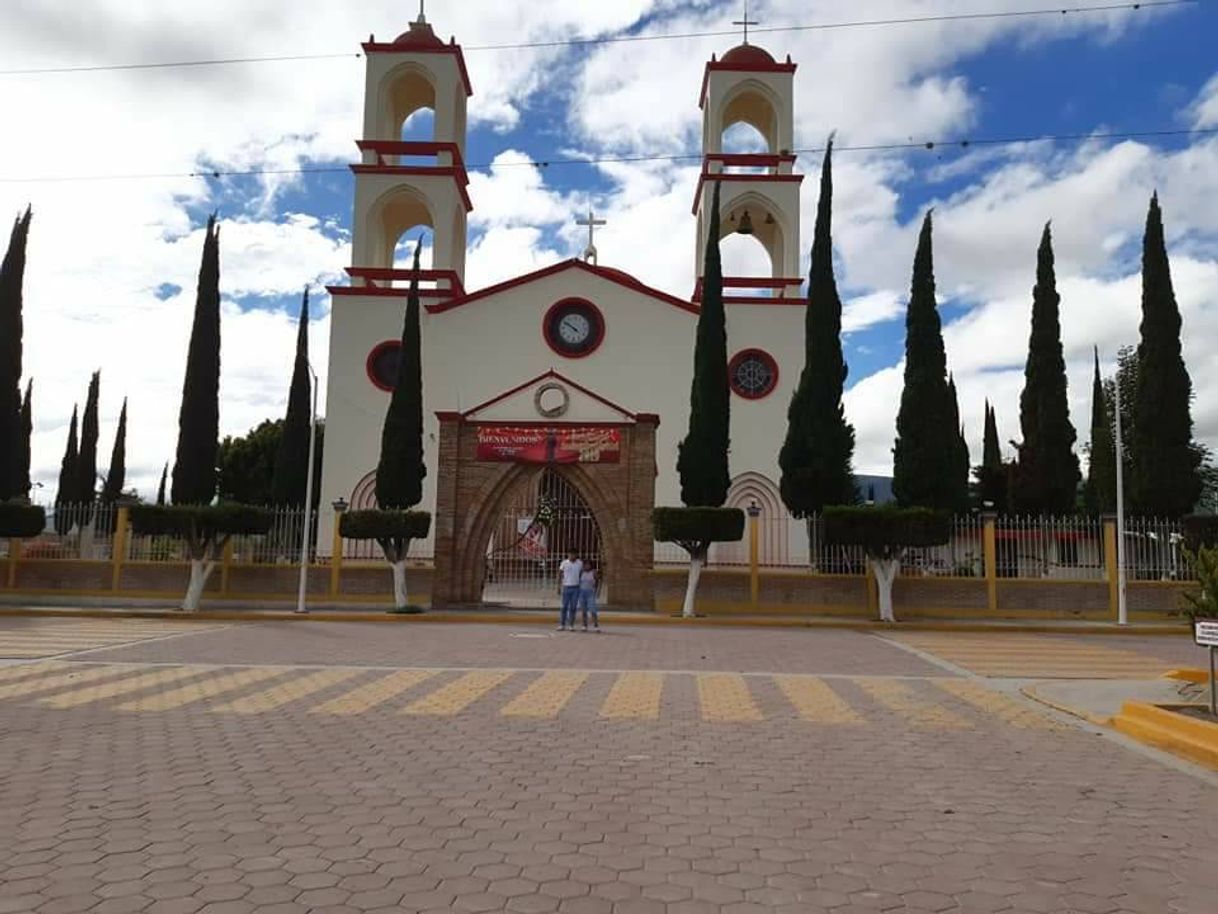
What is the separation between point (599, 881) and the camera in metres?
4.55

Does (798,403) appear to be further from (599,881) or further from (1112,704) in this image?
(599,881)

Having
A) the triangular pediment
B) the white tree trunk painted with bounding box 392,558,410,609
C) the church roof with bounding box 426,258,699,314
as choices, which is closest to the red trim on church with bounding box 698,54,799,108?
the church roof with bounding box 426,258,699,314

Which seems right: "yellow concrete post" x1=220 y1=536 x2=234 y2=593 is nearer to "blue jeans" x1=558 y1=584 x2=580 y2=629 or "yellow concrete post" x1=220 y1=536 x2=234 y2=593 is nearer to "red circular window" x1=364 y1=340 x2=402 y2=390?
"red circular window" x1=364 y1=340 x2=402 y2=390

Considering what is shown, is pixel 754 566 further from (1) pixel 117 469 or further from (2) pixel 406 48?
(1) pixel 117 469

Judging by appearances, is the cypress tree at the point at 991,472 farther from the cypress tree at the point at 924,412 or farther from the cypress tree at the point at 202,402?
the cypress tree at the point at 202,402

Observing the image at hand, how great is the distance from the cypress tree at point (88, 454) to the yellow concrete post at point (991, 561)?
3895 cm

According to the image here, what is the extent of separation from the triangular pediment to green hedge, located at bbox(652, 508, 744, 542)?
3810 millimetres

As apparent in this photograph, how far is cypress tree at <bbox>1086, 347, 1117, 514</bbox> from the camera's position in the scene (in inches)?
1393

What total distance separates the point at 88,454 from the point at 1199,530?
43.7 m

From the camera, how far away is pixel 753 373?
3284 cm

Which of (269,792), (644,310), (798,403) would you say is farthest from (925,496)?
(269,792)

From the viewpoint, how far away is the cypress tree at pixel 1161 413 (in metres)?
25.8

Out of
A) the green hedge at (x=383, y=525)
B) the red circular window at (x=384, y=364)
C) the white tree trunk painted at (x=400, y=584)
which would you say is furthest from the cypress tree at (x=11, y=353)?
the white tree trunk painted at (x=400, y=584)

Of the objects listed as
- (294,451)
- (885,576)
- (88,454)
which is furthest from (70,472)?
(885,576)
